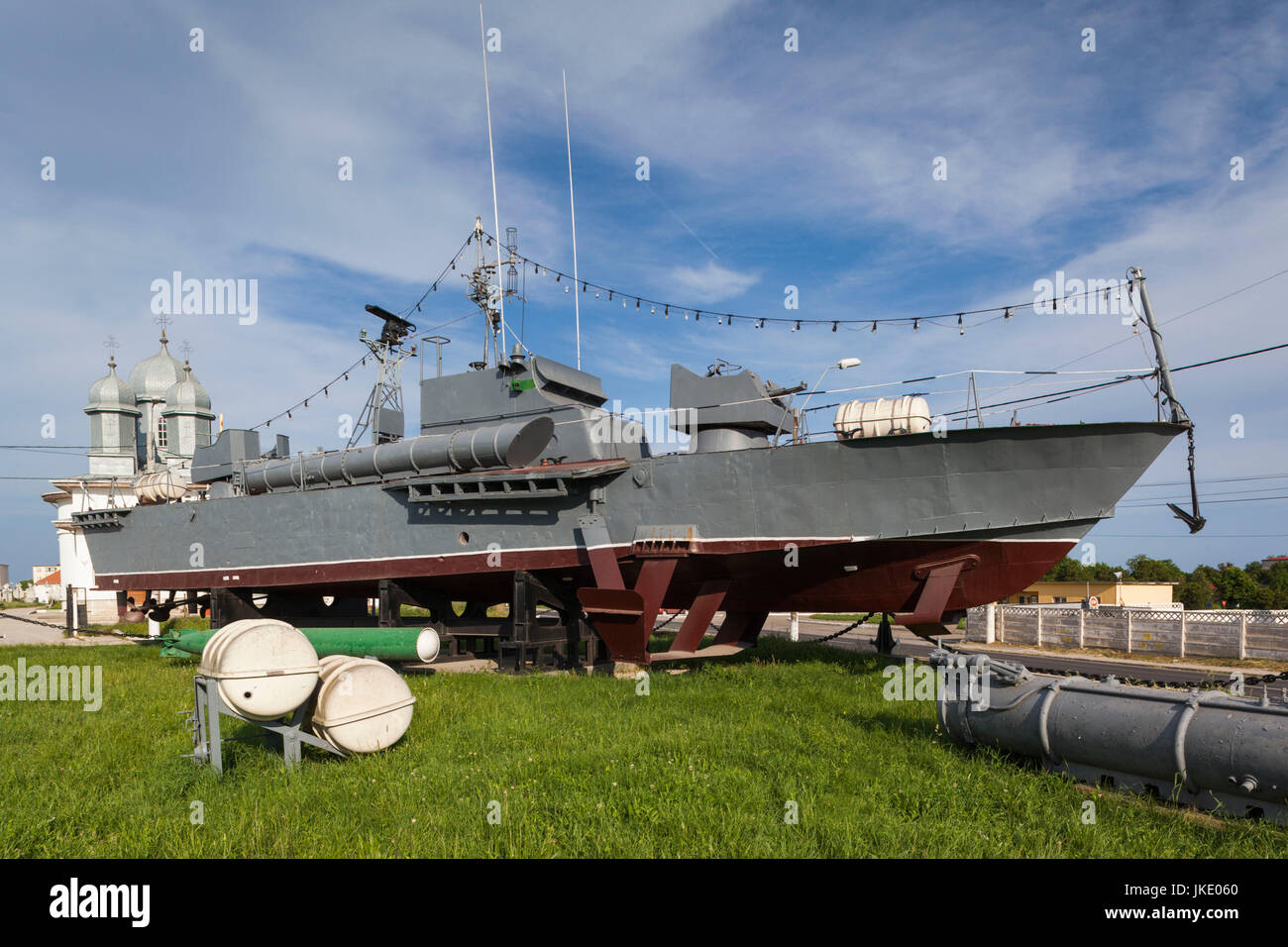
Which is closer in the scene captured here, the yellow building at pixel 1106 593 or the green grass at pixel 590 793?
the green grass at pixel 590 793

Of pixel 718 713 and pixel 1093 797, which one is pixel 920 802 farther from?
pixel 718 713

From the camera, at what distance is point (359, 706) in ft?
27.1

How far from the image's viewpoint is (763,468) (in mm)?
14500

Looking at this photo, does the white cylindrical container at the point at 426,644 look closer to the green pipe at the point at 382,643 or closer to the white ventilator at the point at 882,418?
the green pipe at the point at 382,643

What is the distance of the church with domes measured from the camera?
4344 centimetres

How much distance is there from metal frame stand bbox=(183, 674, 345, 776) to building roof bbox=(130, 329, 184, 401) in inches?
1932

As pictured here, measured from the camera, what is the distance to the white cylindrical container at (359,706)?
8094 mm

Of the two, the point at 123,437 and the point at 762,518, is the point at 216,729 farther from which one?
the point at 123,437

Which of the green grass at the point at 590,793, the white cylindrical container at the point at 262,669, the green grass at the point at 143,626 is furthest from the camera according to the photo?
the green grass at the point at 143,626

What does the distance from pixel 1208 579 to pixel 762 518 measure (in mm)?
76412

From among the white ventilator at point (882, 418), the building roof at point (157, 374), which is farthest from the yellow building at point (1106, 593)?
the building roof at point (157, 374)

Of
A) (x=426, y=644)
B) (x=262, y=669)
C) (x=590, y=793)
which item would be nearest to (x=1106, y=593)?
(x=426, y=644)

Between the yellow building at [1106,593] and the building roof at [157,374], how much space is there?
2176 inches
